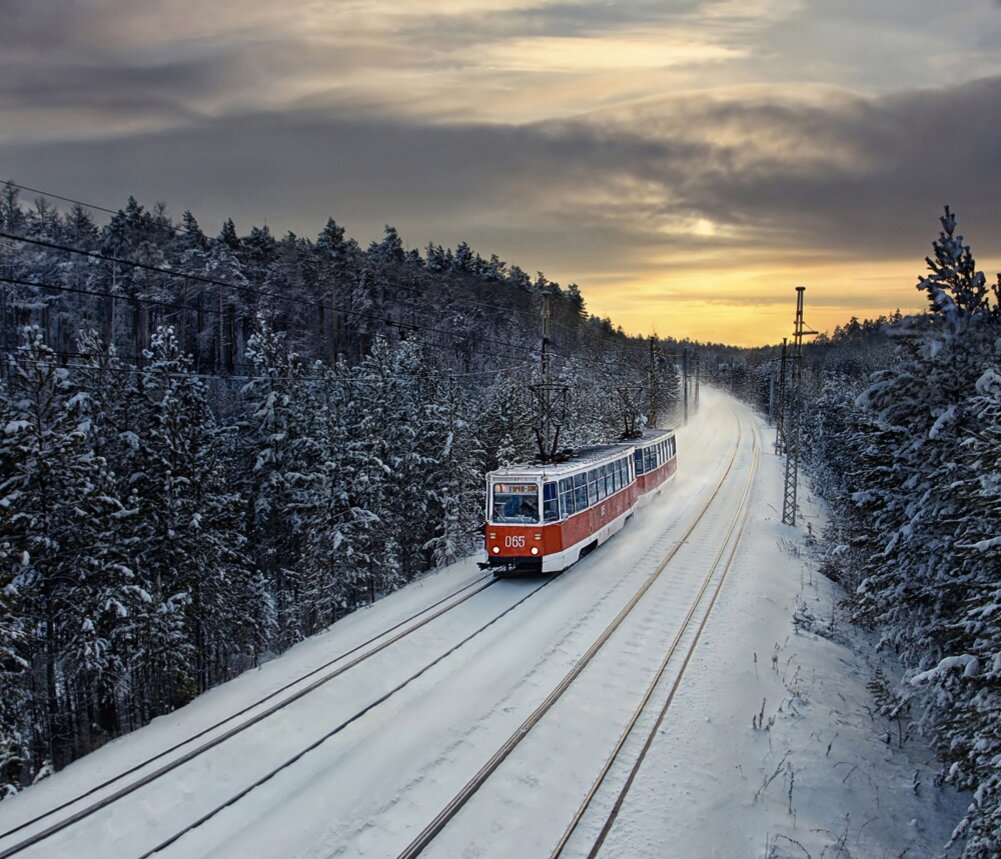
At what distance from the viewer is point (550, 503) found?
766 inches

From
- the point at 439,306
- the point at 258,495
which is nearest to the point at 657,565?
the point at 258,495

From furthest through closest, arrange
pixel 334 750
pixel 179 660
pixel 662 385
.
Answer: pixel 662 385 → pixel 179 660 → pixel 334 750

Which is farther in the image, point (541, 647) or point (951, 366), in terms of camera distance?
point (541, 647)

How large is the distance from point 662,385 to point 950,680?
8903 cm

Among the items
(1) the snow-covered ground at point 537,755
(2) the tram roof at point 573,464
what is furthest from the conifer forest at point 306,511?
(2) the tram roof at point 573,464

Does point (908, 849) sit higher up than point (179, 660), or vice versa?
point (908, 849)

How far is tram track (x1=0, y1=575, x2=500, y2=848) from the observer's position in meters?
8.34

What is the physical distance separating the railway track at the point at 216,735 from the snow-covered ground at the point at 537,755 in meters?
0.16

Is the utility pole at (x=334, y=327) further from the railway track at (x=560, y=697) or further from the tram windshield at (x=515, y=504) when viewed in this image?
the railway track at (x=560, y=697)

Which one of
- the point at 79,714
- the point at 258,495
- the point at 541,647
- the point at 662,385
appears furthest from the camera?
the point at 662,385

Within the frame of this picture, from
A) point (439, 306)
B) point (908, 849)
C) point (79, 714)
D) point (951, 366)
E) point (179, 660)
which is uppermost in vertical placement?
point (439, 306)

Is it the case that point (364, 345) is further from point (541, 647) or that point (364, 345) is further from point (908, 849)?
point (908, 849)

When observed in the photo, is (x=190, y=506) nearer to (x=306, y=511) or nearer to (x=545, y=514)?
(x=306, y=511)

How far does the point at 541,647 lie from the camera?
14.7m
